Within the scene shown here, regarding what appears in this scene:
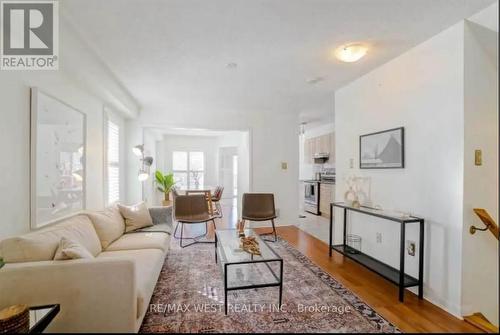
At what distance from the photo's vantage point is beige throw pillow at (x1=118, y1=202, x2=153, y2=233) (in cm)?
300

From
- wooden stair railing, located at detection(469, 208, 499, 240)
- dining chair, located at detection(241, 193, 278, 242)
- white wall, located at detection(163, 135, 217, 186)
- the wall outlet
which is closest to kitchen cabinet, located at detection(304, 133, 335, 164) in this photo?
dining chair, located at detection(241, 193, 278, 242)

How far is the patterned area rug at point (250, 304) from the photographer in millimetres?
1721

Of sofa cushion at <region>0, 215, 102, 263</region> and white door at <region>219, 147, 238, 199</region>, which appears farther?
white door at <region>219, 147, 238, 199</region>

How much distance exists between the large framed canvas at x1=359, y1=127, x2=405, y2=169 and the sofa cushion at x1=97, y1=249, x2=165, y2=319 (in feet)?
8.48

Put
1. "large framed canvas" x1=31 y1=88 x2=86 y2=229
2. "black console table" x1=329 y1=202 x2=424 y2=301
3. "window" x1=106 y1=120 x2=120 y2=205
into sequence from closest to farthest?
"large framed canvas" x1=31 y1=88 x2=86 y2=229 → "black console table" x1=329 y1=202 x2=424 y2=301 → "window" x1=106 y1=120 x2=120 y2=205

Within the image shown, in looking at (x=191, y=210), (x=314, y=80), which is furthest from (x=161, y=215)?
(x=314, y=80)

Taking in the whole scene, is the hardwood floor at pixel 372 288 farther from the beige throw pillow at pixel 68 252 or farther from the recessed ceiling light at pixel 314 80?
the recessed ceiling light at pixel 314 80

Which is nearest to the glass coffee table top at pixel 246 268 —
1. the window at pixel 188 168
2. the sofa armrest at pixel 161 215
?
the sofa armrest at pixel 161 215

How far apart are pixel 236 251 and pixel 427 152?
6.65 feet

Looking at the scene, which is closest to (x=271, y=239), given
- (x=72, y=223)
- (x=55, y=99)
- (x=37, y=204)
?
(x=72, y=223)

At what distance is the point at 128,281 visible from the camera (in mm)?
1414

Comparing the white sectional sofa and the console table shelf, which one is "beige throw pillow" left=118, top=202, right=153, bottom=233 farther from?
the console table shelf

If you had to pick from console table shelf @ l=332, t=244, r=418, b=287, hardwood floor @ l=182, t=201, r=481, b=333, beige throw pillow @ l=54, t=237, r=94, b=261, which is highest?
beige throw pillow @ l=54, t=237, r=94, b=261

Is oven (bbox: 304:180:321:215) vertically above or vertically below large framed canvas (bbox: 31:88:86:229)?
below
